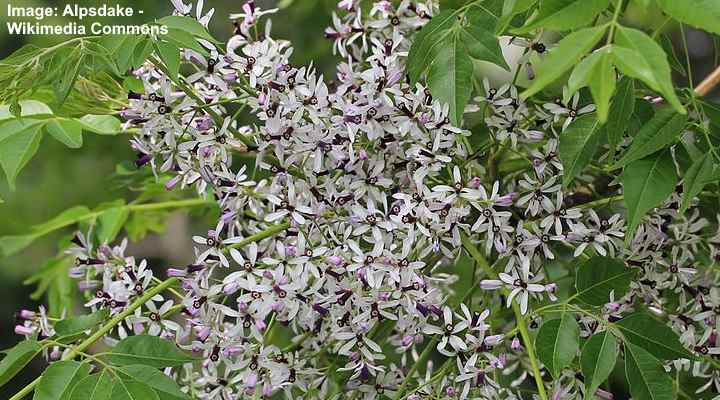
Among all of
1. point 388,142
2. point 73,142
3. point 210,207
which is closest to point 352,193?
point 388,142

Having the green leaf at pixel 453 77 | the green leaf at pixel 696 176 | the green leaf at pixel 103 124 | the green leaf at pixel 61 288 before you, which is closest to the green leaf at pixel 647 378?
the green leaf at pixel 696 176

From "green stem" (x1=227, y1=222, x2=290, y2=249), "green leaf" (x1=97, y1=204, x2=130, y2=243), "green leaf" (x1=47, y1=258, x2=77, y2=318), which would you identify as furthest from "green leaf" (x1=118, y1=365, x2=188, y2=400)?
"green leaf" (x1=47, y1=258, x2=77, y2=318)

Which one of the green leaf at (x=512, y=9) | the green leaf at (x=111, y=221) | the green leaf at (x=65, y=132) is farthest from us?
the green leaf at (x=111, y=221)

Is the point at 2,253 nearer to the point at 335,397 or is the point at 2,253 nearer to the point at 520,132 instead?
the point at 335,397

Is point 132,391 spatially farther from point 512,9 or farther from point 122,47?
point 512,9

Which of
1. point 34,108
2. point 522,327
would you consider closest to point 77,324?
point 34,108

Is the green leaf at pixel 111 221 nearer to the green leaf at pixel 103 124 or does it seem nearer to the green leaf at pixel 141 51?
the green leaf at pixel 103 124

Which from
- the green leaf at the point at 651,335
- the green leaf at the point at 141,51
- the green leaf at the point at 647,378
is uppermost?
the green leaf at the point at 141,51

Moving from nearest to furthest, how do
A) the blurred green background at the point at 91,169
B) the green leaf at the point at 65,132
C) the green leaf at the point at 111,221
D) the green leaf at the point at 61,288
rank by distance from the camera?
the green leaf at the point at 65,132 < the green leaf at the point at 111,221 < the green leaf at the point at 61,288 < the blurred green background at the point at 91,169
